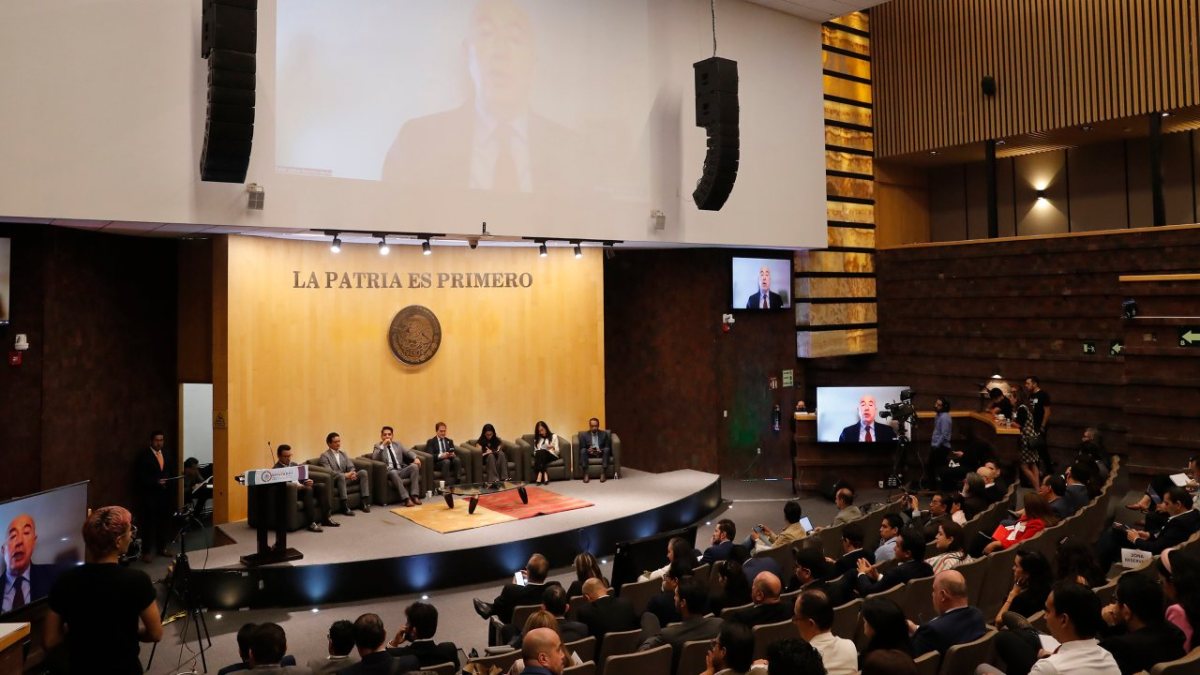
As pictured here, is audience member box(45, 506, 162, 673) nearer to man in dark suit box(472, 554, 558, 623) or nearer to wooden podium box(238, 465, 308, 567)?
man in dark suit box(472, 554, 558, 623)

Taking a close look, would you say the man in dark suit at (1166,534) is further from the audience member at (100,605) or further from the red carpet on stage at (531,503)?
the audience member at (100,605)

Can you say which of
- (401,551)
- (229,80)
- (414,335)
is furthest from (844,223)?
(229,80)

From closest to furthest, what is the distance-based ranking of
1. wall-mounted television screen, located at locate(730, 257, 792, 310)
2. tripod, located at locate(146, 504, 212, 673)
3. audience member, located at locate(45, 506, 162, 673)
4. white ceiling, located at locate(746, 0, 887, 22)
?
audience member, located at locate(45, 506, 162, 673)
tripod, located at locate(146, 504, 212, 673)
white ceiling, located at locate(746, 0, 887, 22)
wall-mounted television screen, located at locate(730, 257, 792, 310)

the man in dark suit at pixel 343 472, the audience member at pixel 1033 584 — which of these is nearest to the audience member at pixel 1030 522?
the audience member at pixel 1033 584

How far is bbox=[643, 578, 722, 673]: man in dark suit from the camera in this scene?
13.9 ft

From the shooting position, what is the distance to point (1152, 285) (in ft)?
32.8

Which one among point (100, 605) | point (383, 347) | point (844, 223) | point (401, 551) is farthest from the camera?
point (844, 223)

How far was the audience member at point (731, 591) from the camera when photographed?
16.3 feet

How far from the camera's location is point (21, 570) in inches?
211

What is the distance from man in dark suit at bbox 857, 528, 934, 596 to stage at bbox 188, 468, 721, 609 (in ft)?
13.0

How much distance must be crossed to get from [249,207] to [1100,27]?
11.6 metres

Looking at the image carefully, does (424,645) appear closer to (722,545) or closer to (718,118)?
(722,545)

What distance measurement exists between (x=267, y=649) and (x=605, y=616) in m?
1.83

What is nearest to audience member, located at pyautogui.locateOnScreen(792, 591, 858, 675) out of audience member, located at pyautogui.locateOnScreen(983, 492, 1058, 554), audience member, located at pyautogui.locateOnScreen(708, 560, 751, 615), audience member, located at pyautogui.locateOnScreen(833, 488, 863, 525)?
audience member, located at pyautogui.locateOnScreen(708, 560, 751, 615)
